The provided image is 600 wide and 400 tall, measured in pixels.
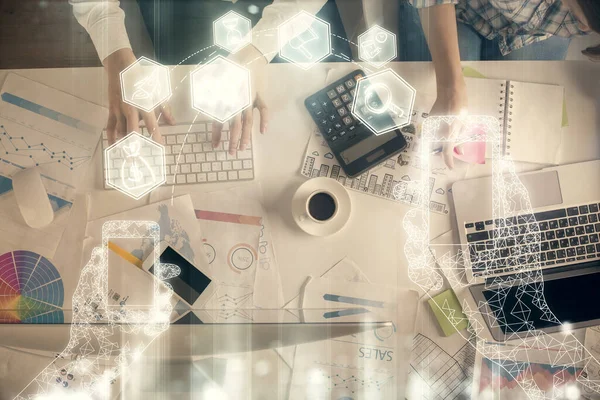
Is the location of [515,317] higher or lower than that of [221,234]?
lower

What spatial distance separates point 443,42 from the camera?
84 cm

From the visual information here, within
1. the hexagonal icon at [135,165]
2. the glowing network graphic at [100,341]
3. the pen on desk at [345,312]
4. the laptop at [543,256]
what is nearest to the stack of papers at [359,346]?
the pen on desk at [345,312]

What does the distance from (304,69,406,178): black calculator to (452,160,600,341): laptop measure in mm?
199

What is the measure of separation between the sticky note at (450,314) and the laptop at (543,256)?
37mm

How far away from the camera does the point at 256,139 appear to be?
0.85m

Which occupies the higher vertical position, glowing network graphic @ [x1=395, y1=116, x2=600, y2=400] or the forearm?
the forearm

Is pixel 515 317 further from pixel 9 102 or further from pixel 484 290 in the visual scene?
pixel 9 102

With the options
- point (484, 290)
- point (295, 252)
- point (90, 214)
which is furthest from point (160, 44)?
point (484, 290)

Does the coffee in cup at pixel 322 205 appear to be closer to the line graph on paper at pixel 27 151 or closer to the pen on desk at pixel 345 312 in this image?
the pen on desk at pixel 345 312

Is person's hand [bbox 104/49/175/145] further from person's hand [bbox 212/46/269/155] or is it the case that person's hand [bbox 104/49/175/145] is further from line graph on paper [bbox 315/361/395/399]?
line graph on paper [bbox 315/361/395/399]

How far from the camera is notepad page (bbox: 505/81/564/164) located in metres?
0.82

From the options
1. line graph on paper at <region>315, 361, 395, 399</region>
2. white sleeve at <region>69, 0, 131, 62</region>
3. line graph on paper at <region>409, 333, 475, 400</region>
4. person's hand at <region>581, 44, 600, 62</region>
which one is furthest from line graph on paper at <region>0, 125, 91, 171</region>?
person's hand at <region>581, 44, 600, 62</region>

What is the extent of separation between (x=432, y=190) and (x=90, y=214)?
2.14ft

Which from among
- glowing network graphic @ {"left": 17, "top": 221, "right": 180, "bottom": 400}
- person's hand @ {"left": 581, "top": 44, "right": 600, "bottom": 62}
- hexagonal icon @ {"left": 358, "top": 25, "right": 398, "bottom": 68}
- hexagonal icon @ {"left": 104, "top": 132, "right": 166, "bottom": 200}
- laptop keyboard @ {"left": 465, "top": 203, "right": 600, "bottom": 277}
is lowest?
glowing network graphic @ {"left": 17, "top": 221, "right": 180, "bottom": 400}
